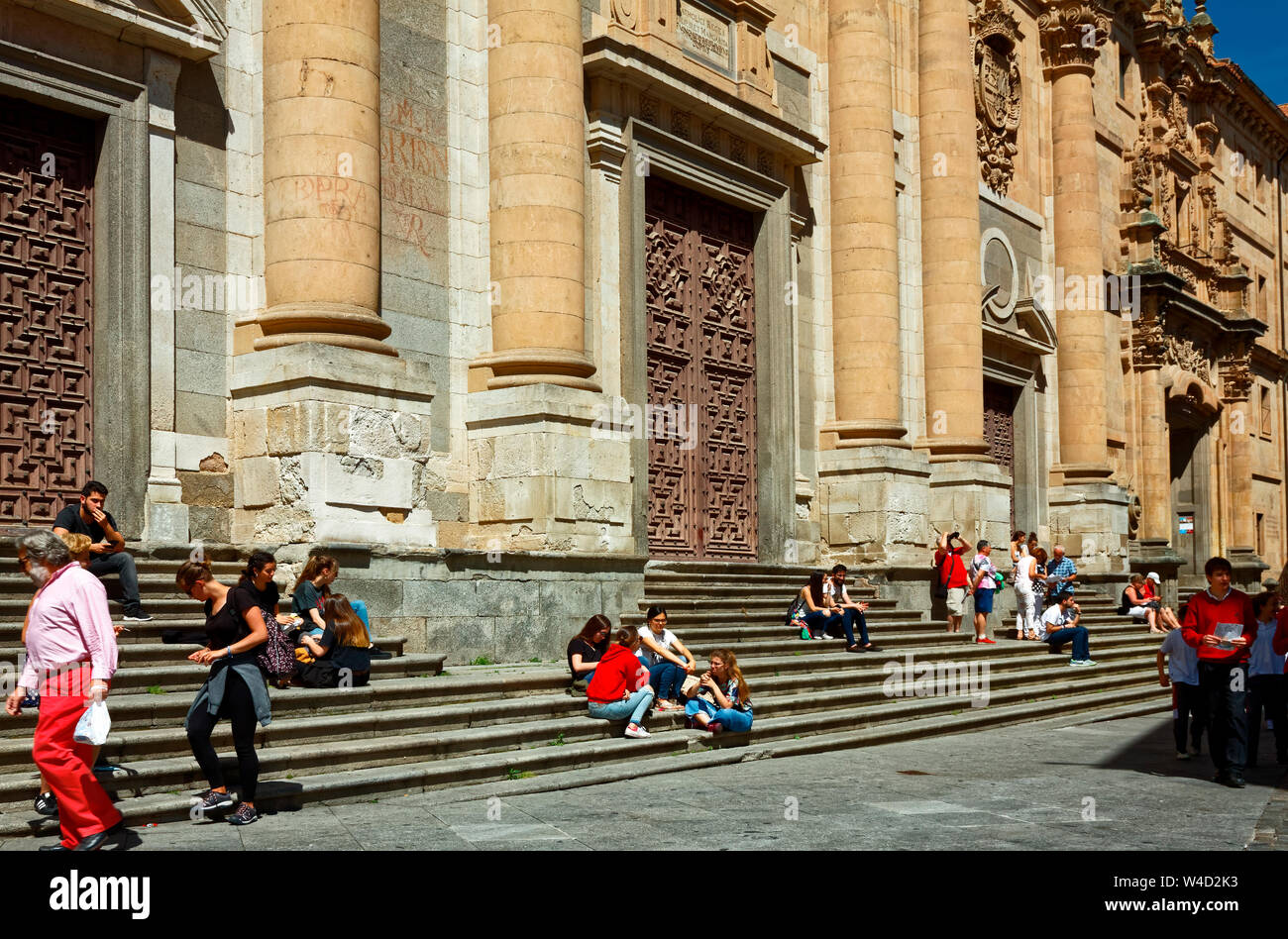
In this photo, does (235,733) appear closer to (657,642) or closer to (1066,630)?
(657,642)

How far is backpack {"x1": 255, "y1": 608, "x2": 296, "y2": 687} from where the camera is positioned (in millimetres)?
9469

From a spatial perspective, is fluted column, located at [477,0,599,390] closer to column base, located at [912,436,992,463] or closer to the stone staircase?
the stone staircase

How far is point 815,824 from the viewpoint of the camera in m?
8.55

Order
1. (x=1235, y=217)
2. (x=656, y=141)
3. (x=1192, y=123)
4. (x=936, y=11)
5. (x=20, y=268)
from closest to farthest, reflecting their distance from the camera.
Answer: (x=20, y=268), (x=656, y=141), (x=936, y=11), (x=1192, y=123), (x=1235, y=217)

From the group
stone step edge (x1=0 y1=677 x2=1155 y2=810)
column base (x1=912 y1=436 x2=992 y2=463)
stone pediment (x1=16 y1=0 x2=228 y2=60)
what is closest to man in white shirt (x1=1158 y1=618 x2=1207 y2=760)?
stone step edge (x1=0 y1=677 x2=1155 y2=810)

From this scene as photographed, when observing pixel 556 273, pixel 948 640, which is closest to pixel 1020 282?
pixel 948 640

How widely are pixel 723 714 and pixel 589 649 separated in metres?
1.31

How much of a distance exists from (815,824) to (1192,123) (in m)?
34.3

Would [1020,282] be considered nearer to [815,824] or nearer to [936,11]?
[936,11]

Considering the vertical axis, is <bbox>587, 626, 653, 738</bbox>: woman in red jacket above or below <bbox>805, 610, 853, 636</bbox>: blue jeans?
below

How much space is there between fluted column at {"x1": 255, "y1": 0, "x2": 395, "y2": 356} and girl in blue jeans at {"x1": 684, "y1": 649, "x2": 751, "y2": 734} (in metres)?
4.26

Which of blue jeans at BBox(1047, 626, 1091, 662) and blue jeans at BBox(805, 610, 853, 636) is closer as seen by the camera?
blue jeans at BBox(805, 610, 853, 636)

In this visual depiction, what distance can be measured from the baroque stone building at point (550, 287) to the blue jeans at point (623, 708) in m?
1.99

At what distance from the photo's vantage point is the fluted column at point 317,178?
12992mm
